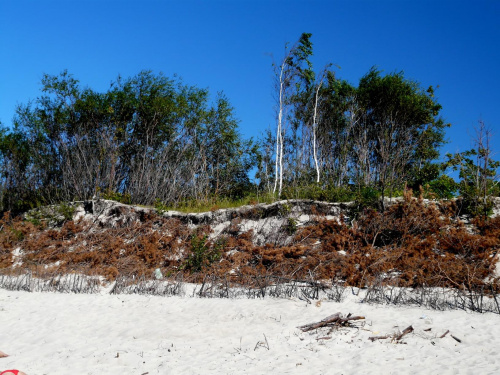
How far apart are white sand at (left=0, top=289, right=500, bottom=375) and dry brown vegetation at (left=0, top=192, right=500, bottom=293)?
1784 mm

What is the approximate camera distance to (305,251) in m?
11.3

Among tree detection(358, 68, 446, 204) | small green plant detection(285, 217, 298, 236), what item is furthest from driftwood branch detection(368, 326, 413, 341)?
tree detection(358, 68, 446, 204)

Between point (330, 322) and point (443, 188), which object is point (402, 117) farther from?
point (330, 322)

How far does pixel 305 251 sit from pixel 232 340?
203 inches

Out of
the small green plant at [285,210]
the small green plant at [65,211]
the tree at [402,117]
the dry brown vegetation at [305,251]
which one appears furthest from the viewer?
the tree at [402,117]

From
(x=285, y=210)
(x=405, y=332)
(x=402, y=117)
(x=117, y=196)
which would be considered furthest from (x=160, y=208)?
(x=402, y=117)

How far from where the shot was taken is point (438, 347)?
19.0ft

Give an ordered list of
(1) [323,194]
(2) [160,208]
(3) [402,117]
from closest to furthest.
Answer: (1) [323,194]
(2) [160,208]
(3) [402,117]

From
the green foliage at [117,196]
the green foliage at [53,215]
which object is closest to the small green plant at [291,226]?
the green foliage at [117,196]

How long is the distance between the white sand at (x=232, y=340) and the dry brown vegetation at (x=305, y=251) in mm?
1784

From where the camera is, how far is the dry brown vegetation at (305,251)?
31.0 ft

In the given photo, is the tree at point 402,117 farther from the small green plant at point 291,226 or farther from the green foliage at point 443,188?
the small green plant at point 291,226

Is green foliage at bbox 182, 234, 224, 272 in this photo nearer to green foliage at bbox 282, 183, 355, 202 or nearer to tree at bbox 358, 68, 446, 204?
green foliage at bbox 282, 183, 355, 202

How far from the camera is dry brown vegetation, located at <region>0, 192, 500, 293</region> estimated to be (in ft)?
31.0
